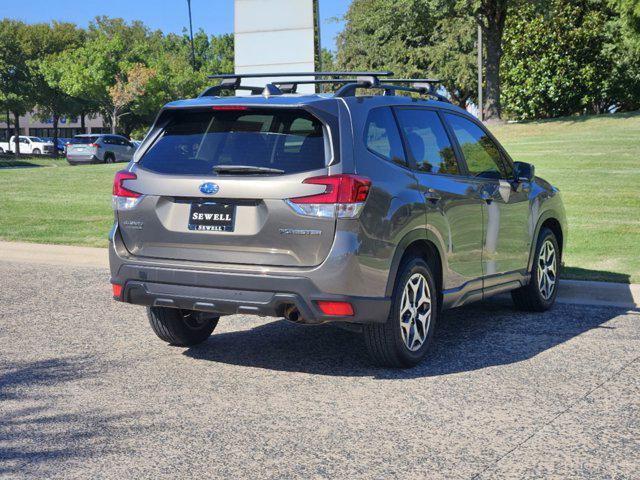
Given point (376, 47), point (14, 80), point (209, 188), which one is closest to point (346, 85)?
point (209, 188)

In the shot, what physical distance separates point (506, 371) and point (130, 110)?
Answer: 75282mm

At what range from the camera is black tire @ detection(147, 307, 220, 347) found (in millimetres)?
6852

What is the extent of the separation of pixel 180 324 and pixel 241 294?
1.32 m

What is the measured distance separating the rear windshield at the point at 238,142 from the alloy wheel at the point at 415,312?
1.12 m

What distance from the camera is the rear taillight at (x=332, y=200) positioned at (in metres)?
5.63

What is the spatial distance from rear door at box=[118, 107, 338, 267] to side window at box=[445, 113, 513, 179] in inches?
72.4

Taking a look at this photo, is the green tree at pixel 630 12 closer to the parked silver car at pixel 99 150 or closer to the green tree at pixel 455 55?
the green tree at pixel 455 55

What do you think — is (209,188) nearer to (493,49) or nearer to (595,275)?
(595,275)

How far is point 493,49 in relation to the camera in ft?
124

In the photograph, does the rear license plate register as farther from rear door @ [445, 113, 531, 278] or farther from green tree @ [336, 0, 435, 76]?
green tree @ [336, 0, 435, 76]

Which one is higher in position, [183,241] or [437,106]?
[437,106]

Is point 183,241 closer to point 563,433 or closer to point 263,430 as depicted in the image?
point 263,430

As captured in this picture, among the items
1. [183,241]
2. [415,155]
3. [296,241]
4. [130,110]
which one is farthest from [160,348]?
[130,110]

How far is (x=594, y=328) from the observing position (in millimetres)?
7809
